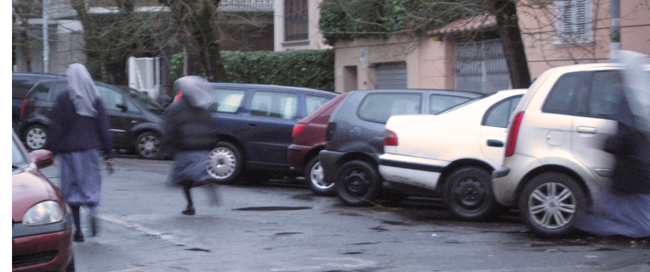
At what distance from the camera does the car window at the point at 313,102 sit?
11.7 meters

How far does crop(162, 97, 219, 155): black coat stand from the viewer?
8484 mm

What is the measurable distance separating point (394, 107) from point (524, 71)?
4347 millimetres

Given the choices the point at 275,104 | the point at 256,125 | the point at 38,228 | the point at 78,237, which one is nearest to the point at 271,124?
the point at 256,125

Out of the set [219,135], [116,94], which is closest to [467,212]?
[219,135]

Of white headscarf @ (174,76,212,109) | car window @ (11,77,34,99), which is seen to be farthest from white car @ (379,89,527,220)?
car window @ (11,77,34,99)

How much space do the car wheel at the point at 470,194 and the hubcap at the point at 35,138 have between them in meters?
11.2

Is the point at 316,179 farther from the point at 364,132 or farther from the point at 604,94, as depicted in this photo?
the point at 604,94

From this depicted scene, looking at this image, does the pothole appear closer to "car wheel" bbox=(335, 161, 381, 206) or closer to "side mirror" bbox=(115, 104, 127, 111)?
"car wheel" bbox=(335, 161, 381, 206)

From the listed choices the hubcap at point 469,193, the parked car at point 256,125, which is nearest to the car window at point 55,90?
the parked car at point 256,125

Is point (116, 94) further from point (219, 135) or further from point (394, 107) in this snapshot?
point (394, 107)

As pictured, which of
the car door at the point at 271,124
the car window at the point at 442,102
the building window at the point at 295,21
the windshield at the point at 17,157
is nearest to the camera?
the windshield at the point at 17,157

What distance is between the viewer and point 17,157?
5.88 metres

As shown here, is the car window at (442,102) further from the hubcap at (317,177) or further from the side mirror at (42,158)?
the side mirror at (42,158)

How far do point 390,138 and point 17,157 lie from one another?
13.8 ft
